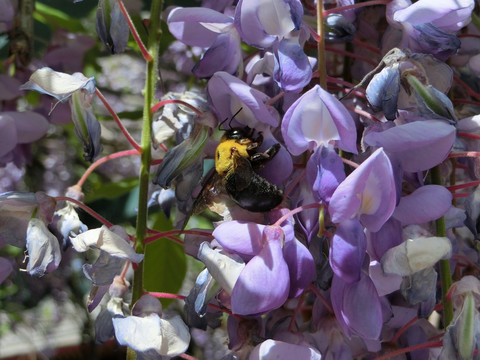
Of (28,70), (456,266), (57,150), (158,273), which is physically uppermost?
(28,70)

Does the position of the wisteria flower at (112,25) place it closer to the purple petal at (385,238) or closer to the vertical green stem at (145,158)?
the vertical green stem at (145,158)

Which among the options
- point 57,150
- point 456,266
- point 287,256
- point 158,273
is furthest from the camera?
point 57,150

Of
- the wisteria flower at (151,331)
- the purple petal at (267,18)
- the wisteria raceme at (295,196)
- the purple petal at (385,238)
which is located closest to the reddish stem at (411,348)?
the wisteria raceme at (295,196)

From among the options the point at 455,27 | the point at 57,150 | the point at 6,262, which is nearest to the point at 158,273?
the point at 6,262

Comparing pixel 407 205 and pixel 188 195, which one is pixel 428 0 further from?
pixel 188 195

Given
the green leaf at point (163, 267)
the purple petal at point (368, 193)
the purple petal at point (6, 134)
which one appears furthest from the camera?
the green leaf at point (163, 267)

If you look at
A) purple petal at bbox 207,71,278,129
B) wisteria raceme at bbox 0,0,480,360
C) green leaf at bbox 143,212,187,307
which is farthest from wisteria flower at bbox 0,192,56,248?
green leaf at bbox 143,212,187,307

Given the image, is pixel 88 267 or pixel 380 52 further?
pixel 380 52

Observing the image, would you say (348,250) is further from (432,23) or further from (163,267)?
Result: (163,267)
